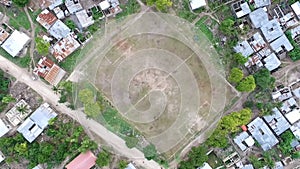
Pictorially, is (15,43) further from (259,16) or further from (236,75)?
(259,16)

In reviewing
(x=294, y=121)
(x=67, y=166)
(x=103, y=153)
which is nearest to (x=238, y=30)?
(x=294, y=121)

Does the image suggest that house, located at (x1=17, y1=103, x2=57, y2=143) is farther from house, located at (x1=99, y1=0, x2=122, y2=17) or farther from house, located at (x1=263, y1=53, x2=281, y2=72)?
house, located at (x1=263, y1=53, x2=281, y2=72)

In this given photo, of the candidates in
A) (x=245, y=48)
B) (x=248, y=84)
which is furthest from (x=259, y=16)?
(x=248, y=84)

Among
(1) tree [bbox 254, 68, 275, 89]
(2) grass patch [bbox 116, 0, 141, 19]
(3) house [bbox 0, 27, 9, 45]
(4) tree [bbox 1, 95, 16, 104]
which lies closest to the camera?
(4) tree [bbox 1, 95, 16, 104]

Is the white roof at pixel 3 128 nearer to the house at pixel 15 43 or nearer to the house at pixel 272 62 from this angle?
the house at pixel 15 43

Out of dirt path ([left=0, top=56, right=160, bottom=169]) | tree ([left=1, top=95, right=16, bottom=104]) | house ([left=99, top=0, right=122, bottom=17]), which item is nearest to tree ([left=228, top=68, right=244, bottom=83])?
dirt path ([left=0, top=56, right=160, bottom=169])

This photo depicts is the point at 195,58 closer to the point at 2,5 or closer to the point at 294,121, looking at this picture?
the point at 294,121

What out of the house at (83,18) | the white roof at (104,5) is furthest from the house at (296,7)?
the house at (83,18)
